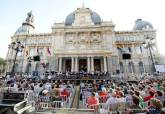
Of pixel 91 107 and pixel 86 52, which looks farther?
pixel 86 52

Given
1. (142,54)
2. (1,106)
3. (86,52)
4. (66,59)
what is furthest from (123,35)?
(1,106)

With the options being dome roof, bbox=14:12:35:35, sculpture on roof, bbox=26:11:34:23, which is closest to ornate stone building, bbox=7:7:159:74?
dome roof, bbox=14:12:35:35

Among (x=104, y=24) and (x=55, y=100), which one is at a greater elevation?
(x=104, y=24)

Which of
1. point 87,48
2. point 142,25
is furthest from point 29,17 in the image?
point 142,25

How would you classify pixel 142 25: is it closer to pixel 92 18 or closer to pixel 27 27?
pixel 92 18

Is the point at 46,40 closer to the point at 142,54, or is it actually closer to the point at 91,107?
the point at 142,54

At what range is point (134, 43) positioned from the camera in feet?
126

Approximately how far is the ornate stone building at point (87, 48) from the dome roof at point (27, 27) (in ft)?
10.6

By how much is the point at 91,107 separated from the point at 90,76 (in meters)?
14.6

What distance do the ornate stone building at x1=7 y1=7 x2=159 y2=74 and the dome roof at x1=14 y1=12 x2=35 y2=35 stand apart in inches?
127

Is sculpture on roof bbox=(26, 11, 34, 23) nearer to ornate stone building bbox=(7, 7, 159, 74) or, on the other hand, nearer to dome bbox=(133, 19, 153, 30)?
ornate stone building bbox=(7, 7, 159, 74)

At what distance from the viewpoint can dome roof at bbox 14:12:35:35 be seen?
45.4m

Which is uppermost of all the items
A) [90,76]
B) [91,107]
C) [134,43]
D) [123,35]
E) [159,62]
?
[123,35]

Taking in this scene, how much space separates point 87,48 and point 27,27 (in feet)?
79.8
